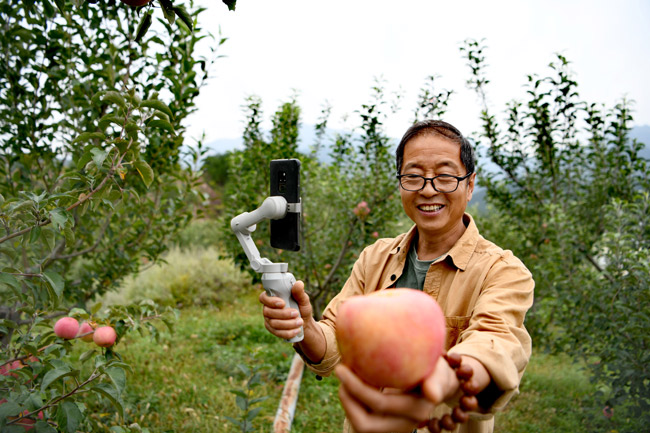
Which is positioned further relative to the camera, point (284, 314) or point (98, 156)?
point (98, 156)

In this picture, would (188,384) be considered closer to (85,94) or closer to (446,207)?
(85,94)

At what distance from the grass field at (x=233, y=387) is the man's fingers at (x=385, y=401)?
182 cm

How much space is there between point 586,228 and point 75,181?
367 centimetres

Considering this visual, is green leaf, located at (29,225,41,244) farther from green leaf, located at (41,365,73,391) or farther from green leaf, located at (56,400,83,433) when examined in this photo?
green leaf, located at (56,400,83,433)

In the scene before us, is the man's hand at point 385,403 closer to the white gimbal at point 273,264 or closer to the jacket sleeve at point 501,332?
the jacket sleeve at point 501,332

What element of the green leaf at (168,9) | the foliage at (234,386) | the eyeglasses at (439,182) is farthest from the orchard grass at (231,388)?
the green leaf at (168,9)

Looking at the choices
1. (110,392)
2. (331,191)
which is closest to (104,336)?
(110,392)

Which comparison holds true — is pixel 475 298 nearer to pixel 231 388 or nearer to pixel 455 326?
pixel 455 326

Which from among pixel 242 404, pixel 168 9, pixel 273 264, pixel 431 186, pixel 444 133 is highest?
Answer: pixel 168 9

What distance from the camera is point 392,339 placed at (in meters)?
0.74

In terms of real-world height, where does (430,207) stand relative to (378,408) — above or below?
above

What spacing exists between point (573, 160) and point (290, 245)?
3.54 metres

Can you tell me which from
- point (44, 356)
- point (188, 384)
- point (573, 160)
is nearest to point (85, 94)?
point (44, 356)

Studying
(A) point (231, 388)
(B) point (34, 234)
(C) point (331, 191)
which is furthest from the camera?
(C) point (331, 191)
